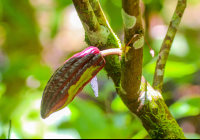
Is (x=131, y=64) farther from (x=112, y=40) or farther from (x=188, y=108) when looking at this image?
(x=188, y=108)

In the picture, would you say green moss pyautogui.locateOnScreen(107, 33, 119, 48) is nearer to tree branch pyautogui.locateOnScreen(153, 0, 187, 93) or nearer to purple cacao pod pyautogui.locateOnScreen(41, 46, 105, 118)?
purple cacao pod pyautogui.locateOnScreen(41, 46, 105, 118)

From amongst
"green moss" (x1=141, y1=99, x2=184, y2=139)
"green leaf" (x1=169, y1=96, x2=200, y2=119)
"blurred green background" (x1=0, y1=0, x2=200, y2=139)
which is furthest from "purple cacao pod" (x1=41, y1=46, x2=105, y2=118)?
"green leaf" (x1=169, y1=96, x2=200, y2=119)

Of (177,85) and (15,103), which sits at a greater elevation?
(15,103)

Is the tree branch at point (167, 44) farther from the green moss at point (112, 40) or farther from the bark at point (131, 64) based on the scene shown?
the green moss at point (112, 40)

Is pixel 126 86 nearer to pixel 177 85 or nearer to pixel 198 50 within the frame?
pixel 198 50

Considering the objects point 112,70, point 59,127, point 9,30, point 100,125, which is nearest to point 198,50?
point 100,125
